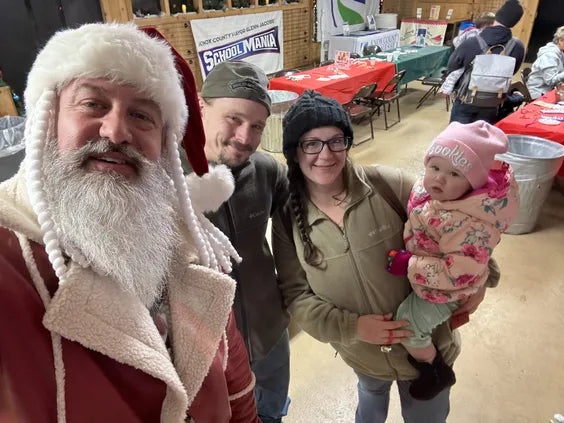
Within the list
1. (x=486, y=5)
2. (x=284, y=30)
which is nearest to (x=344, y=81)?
(x=284, y=30)

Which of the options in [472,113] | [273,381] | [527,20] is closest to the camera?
[273,381]

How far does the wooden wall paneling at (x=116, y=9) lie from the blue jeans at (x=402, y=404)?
240 inches

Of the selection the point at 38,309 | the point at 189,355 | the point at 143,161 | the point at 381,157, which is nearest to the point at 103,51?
the point at 143,161

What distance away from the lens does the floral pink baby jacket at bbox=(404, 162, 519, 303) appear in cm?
134

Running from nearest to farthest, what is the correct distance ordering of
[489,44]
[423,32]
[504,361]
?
1. [504,361]
2. [489,44]
3. [423,32]

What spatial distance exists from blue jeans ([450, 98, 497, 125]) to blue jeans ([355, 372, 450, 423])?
A: 330 cm

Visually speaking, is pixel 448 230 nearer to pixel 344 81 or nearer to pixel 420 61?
pixel 344 81

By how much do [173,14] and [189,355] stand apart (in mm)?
7110

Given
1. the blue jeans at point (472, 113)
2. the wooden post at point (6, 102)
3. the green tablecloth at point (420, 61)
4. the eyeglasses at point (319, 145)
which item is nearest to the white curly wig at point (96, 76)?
the eyeglasses at point (319, 145)

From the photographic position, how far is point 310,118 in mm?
1331

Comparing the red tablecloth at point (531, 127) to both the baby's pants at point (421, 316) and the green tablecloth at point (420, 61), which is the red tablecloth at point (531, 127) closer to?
the baby's pants at point (421, 316)

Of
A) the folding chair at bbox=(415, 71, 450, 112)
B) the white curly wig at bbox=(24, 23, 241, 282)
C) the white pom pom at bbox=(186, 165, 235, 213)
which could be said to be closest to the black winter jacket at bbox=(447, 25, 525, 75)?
the folding chair at bbox=(415, 71, 450, 112)

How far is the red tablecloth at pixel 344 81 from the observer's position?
499cm

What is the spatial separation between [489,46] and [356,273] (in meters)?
3.58
